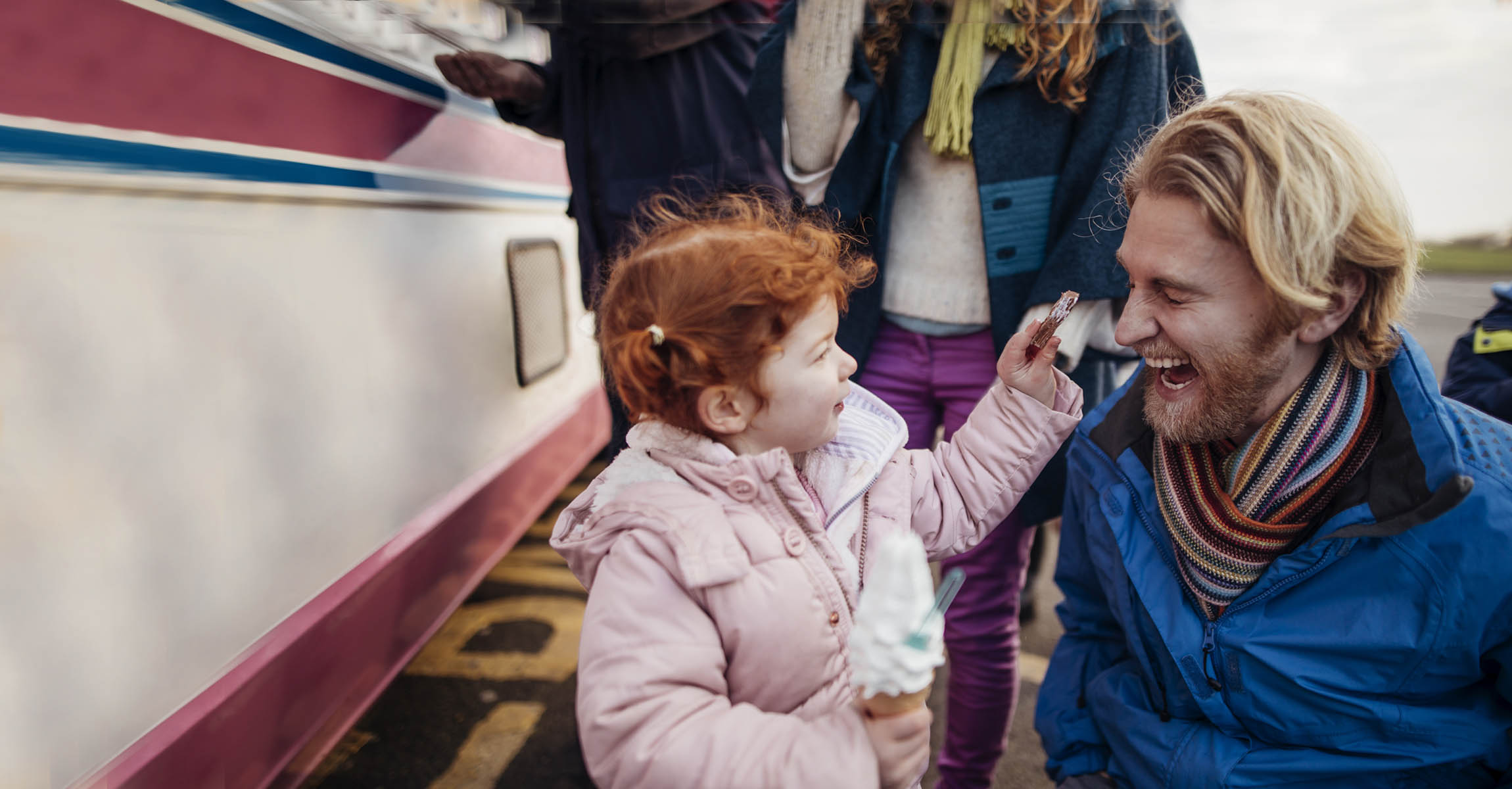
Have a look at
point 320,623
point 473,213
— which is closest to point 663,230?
point 320,623

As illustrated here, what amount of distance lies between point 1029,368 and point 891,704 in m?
0.71

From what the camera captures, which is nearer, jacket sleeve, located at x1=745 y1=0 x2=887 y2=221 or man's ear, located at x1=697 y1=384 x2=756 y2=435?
man's ear, located at x1=697 y1=384 x2=756 y2=435

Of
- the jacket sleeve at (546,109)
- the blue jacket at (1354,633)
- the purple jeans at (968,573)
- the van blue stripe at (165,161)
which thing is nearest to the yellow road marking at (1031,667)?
the purple jeans at (968,573)

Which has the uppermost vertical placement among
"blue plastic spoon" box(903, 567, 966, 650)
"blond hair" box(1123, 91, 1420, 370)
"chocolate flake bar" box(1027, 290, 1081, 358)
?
"blond hair" box(1123, 91, 1420, 370)

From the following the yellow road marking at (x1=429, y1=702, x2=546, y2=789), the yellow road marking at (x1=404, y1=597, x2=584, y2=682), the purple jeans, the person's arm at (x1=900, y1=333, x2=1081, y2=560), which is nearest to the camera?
the person's arm at (x1=900, y1=333, x2=1081, y2=560)

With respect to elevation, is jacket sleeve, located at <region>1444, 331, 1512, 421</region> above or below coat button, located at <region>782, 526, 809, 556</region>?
above

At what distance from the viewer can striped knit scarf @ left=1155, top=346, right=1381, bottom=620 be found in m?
1.29

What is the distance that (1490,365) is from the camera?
187 centimetres

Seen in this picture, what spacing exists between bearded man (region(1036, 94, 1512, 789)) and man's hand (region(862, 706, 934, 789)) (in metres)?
0.64

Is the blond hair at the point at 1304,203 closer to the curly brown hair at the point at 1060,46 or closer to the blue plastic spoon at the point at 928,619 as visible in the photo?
the curly brown hair at the point at 1060,46

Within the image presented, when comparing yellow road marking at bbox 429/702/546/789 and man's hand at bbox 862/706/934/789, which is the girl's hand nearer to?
man's hand at bbox 862/706/934/789

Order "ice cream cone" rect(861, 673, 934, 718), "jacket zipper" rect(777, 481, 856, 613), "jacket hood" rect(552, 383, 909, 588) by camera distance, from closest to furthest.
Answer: "ice cream cone" rect(861, 673, 934, 718), "jacket hood" rect(552, 383, 909, 588), "jacket zipper" rect(777, 481, 856, 613)

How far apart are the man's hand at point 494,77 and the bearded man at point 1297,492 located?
144 centimetres

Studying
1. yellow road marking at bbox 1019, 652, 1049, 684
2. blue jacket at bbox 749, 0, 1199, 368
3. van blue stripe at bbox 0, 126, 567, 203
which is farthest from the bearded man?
van blue stripe at bbox 0, 126, 567, 203
